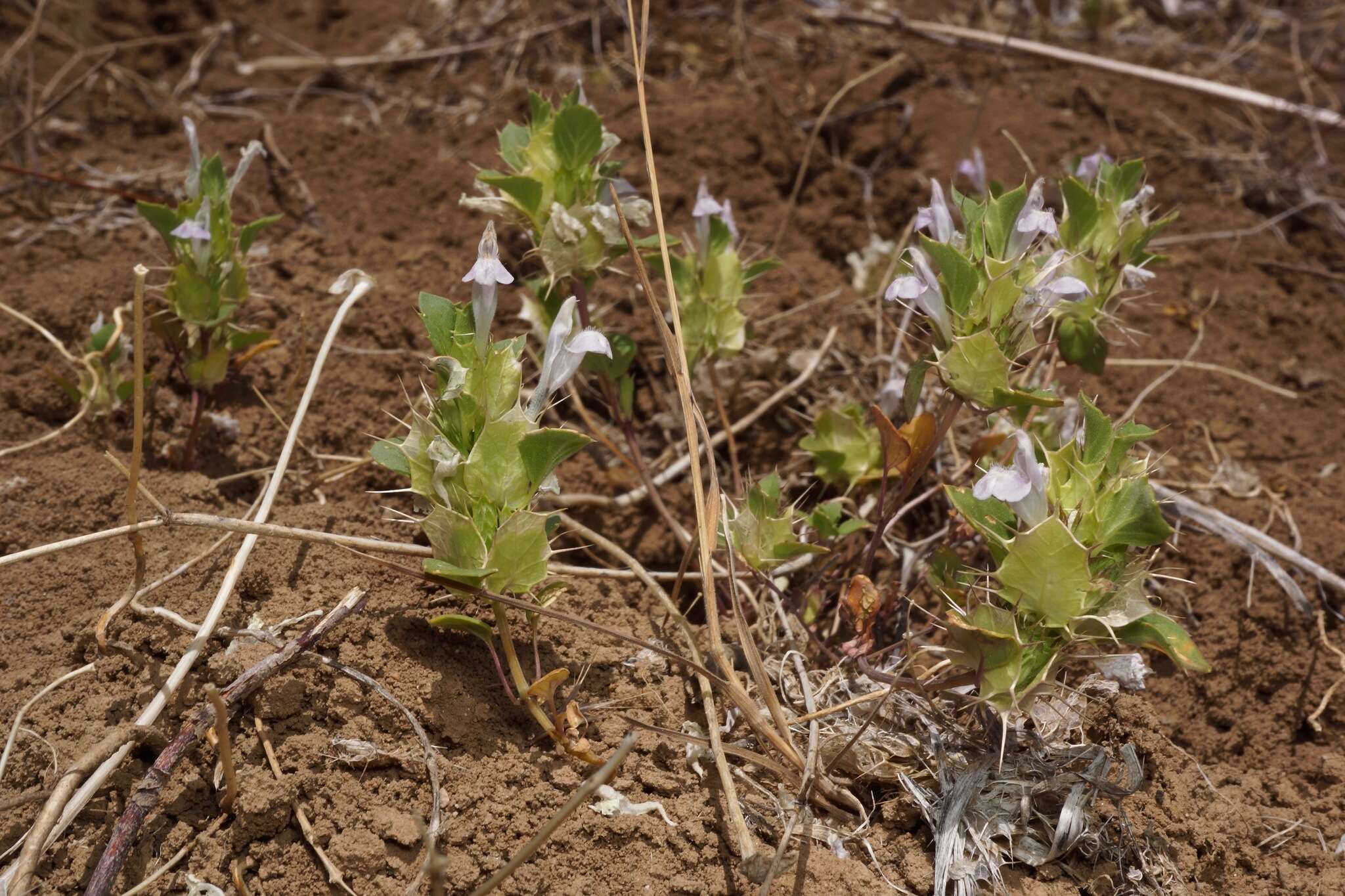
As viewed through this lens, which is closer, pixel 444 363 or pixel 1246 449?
pixel 444 363

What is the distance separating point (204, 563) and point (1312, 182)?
11.7 ft

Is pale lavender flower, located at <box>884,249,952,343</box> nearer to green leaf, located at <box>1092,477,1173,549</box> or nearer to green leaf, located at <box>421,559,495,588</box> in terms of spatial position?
green leaf, located at <box>1092,477,1173,549</box>

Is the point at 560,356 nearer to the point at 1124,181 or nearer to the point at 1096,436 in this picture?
the point at 1096,436

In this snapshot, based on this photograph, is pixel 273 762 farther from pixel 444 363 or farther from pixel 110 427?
pixel 110 427

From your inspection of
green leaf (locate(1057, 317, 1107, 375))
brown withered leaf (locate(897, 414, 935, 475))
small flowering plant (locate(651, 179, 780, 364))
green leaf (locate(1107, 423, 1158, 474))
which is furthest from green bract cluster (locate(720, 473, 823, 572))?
green leaf (locate(1057, 317, 1107, 375))

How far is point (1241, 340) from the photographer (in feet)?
9.49

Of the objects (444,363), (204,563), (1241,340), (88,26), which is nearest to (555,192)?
(444,363)

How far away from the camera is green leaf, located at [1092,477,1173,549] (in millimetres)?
1432

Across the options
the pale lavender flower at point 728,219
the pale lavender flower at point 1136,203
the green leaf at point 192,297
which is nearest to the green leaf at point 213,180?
the green leaf at point 192,297

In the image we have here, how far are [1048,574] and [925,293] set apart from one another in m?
0.52

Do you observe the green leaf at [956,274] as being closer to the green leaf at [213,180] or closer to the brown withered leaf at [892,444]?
the brown withered leaf at [892,444]

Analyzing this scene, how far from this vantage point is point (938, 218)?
188 centimetres

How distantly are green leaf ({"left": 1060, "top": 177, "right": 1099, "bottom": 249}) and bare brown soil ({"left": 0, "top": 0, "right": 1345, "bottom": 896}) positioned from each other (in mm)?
728

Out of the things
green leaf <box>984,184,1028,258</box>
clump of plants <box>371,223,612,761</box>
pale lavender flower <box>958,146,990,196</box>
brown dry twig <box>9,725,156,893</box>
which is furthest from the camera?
pale lavender flower <box>958,146,990,196</box>
